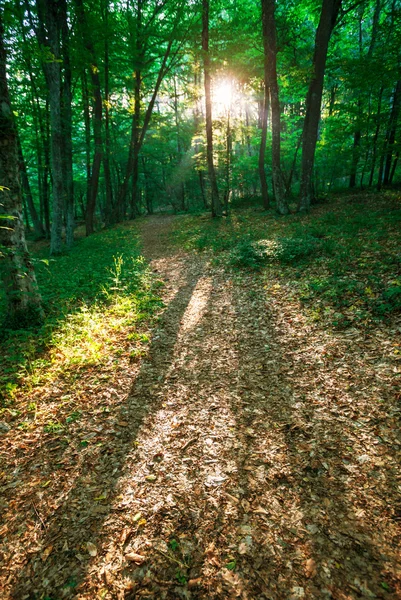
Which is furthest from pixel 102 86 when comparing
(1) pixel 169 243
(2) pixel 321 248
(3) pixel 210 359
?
(3) pixel 210 359

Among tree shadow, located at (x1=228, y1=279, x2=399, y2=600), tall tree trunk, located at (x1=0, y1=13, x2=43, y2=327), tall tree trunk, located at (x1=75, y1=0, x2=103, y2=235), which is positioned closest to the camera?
tree shadow, located at (x1=228, y1=279, x2=399, y2=600)

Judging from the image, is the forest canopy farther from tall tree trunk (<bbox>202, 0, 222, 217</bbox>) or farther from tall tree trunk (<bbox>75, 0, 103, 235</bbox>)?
tall tree trunk (<bbox>202, 0, 222, 217</bbox>)

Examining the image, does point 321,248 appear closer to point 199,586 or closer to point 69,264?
point 199,586

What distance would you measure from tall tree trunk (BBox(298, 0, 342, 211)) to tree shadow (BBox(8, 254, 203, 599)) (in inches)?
521

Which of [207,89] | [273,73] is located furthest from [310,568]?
[207,89]

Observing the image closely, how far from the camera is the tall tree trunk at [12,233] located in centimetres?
488

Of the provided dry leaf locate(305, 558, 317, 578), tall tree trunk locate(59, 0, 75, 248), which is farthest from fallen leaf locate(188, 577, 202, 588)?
tall tree trunk locate(59, 0, 75, 248)

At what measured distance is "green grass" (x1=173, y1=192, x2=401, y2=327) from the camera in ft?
18.3

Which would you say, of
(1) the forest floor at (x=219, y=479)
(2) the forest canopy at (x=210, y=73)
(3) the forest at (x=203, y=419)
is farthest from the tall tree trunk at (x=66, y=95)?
(1) the forest floor at (x=219, y=479)

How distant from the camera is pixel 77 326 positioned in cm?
559

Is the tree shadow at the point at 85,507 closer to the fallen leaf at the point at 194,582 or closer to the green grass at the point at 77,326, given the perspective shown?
the fallen leaf at the point at 194,582

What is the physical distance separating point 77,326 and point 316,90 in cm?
1499

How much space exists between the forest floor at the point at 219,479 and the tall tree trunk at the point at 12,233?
206cm

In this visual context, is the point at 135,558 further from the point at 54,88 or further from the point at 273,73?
the point at 273,73
